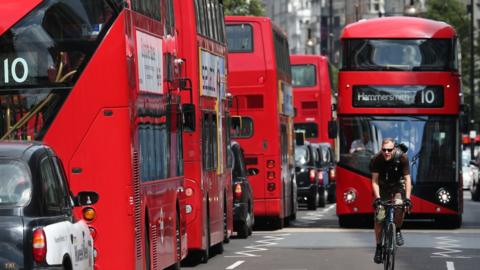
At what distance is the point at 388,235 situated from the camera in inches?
807

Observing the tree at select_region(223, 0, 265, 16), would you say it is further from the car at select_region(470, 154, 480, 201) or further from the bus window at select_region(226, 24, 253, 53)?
the bus window at select_region(226, 24, 253, 53)

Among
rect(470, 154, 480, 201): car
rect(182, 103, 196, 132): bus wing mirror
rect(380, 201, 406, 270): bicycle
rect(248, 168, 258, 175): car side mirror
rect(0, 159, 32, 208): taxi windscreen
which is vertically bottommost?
rect(470, 154, 480, 201): car

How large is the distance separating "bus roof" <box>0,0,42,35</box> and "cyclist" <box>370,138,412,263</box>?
18.8 feet

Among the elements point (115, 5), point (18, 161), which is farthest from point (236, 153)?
point (18, 161)

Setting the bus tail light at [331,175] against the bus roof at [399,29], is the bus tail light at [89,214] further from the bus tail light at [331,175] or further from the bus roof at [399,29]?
the bus tail light at [331,175]

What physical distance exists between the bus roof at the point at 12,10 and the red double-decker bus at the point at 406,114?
18.4 m

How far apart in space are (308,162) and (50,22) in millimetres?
32372

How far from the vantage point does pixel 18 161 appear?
42.9 ft

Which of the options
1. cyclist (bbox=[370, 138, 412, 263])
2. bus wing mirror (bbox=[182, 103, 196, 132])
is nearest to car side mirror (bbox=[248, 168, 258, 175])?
bus wing mirror (bbox=[182, 103, 196, 132])

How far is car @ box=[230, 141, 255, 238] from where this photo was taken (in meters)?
31.0

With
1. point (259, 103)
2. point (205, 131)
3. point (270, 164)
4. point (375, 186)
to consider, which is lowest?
point (270, 164)

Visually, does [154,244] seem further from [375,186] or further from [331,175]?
[331,175]

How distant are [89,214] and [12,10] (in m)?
2.03

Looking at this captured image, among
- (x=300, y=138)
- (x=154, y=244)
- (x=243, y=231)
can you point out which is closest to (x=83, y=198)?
(x=154, y=244)
